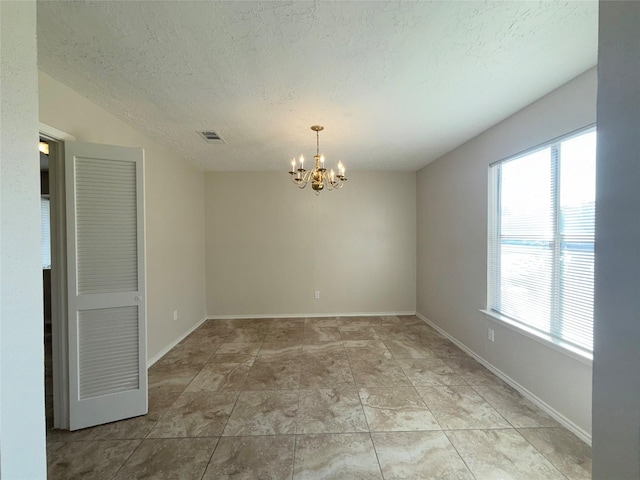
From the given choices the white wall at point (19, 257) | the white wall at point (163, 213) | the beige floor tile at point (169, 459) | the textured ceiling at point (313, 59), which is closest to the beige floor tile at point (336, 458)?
the beige floor tile at point (169, 459)

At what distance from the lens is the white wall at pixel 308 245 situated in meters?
4.27

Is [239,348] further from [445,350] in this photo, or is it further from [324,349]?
[445,350]

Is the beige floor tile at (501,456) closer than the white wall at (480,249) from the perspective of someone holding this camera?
Yes

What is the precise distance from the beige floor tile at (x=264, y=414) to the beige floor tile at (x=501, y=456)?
1197 millimetres

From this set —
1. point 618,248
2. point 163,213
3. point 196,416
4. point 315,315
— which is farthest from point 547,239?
point 163,213

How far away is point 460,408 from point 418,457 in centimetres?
68

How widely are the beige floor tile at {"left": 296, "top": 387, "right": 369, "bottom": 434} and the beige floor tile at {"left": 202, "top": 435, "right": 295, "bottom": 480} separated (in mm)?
196

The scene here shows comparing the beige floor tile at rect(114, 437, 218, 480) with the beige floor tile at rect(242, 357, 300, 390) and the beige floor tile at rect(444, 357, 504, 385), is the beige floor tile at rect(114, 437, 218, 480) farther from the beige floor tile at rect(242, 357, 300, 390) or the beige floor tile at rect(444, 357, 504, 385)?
the beige floor tile at rect(444, 357, 504, 385)

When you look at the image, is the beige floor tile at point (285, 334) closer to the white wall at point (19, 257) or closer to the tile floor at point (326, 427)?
the tile floor at point (326, 427)

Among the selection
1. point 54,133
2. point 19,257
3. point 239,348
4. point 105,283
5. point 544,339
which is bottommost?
point 239,348

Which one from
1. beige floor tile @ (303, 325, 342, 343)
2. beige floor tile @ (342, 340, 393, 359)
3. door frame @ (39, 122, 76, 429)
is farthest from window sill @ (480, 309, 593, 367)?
door frame @ (39, 122, 76, 429)

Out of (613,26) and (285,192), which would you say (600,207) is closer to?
(613,26)

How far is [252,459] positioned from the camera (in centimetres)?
157

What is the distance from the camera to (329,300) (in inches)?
172
